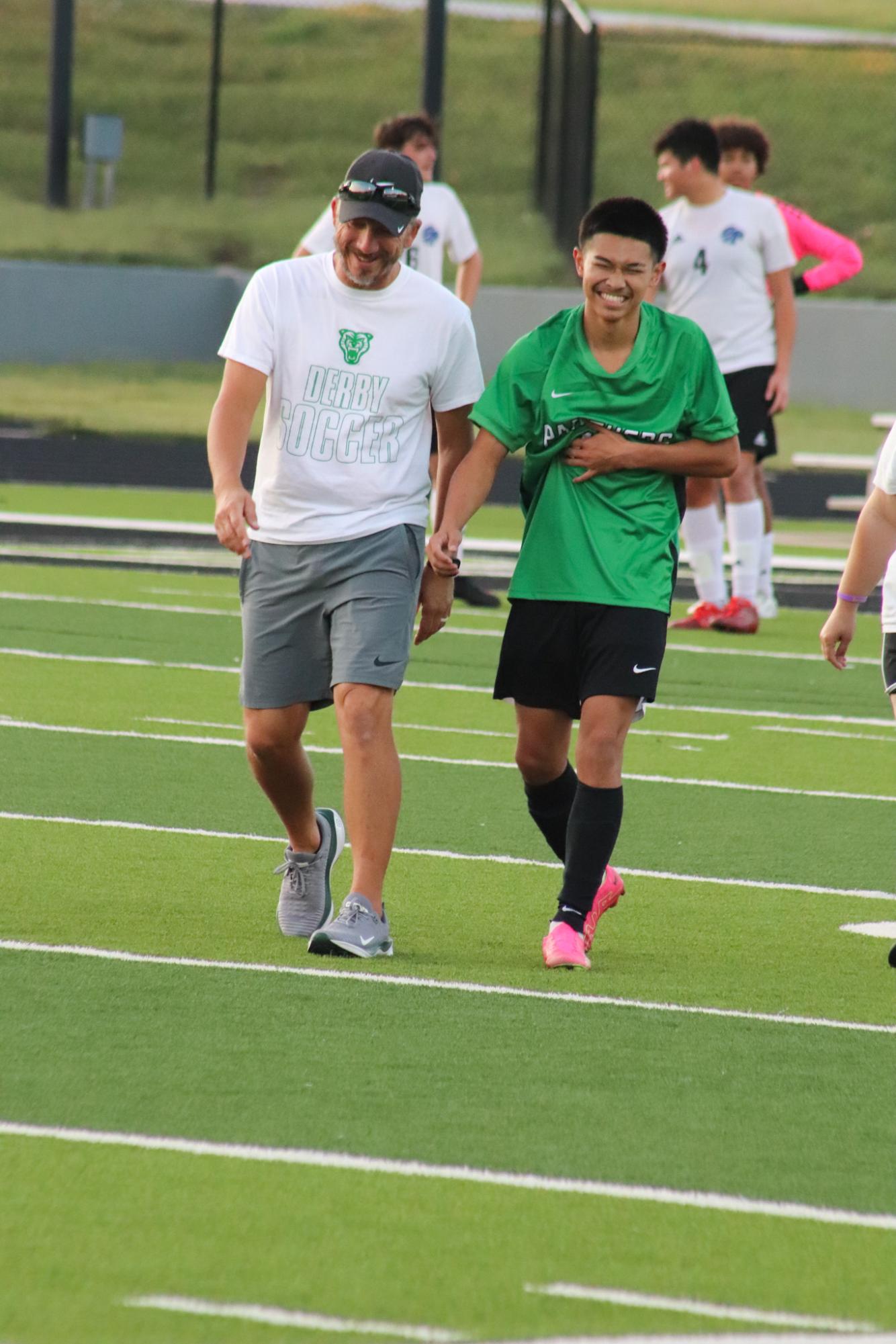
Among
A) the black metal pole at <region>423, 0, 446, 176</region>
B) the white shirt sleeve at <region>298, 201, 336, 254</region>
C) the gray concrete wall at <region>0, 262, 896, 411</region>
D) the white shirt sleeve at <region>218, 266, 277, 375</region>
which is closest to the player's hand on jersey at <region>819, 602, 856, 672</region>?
the white shirt sleeve at <region>218, 266, 277, 375</region>

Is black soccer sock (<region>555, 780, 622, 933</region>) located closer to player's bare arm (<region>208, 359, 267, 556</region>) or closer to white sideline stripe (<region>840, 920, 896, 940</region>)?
white sideline stripe (<region>840, 920, 896, 940</region>)

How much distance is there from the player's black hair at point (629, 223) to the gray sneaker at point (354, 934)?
1807mm

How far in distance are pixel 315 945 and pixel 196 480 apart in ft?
48.8

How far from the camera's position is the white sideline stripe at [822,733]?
9.40 meters

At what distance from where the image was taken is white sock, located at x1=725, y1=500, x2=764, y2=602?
11742 millimetres

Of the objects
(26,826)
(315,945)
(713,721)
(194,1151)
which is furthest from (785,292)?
(194,1151)

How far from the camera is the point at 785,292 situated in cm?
1178

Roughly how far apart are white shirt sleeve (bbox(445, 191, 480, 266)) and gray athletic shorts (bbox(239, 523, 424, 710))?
21.5ft

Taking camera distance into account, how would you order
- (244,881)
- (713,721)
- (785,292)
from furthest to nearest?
(785,292) < (713,721) < (244,881)

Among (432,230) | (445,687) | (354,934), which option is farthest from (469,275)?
(354,934)

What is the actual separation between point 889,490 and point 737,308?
6.25m

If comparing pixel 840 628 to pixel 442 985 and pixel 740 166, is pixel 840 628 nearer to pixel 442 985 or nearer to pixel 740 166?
pixel 442 985

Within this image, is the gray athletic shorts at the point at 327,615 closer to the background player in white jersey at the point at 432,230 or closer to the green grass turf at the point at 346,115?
the background player in white jersey at the point at 432,230

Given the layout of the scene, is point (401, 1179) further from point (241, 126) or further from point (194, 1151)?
point (241, 126)
